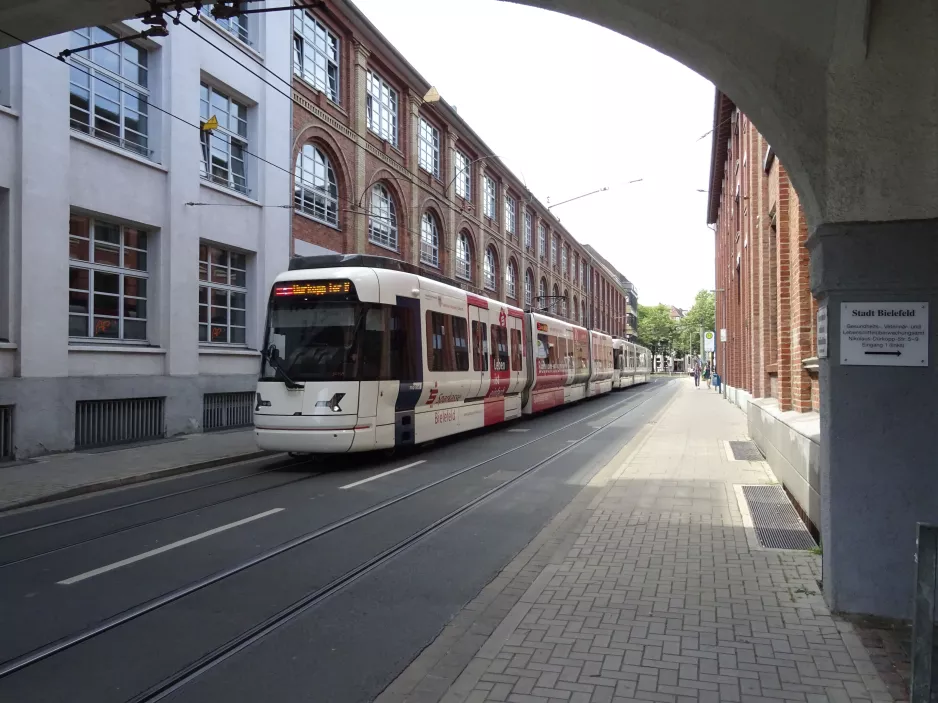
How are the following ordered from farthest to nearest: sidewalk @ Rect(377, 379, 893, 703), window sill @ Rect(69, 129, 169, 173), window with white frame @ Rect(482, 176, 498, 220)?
window with white frame @ Rect(482, 176, 498, 220) < window sill @ Rect(69, 129, 169, 173) < sidewalk @ Rect(377, 379, 893, 703)

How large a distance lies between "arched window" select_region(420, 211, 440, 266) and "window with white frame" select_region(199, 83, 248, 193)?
11.0 meters

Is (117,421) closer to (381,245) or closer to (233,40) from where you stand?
(233,40)

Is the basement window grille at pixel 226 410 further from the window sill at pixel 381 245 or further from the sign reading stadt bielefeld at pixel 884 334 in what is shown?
Answer: the sign reading stadt bielefeld at pixel 884 334

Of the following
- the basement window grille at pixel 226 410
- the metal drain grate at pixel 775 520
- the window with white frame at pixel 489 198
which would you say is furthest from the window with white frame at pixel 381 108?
the metal drain grate at pixel 775 520

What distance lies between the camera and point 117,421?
47.6 feet

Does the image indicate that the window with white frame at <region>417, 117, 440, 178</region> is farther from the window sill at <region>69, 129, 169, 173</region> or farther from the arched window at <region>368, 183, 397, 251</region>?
the window sill at <region>69, 129, 169, 173</region>

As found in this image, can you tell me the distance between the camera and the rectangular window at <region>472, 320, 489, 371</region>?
15594 mm

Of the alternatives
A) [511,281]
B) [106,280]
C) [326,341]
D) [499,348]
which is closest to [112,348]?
[106,280]

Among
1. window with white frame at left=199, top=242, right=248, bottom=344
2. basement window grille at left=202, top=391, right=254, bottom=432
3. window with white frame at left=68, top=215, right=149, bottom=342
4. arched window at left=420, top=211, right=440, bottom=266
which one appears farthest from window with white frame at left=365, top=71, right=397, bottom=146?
window with white frame at left=68, top=215, right=149, bottom=342

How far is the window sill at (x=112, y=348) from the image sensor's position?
13.7 meters

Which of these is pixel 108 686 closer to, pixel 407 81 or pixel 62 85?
pixel 62 85

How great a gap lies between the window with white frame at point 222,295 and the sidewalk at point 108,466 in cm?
338

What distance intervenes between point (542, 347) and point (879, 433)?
17.4m

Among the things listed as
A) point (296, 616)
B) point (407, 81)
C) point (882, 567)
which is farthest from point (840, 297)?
point (407, 81)
